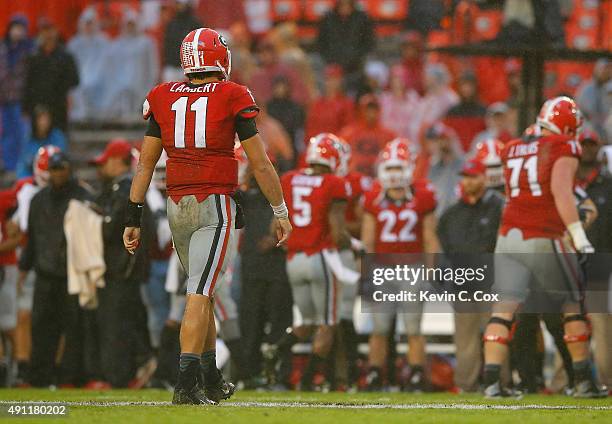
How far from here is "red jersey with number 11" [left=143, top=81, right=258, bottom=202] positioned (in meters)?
8.32

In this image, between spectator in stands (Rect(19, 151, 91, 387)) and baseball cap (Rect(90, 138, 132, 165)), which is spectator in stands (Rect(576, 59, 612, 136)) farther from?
spectator in stands (Rect(19, 151, 91, 387))

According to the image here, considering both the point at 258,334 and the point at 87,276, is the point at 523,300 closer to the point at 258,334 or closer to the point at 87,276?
the point at 258,334

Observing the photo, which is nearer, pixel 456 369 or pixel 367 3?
pixel 456 369

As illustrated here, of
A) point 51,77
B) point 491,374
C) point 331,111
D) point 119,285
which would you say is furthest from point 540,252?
point 51,77

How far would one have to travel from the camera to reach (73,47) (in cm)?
1866

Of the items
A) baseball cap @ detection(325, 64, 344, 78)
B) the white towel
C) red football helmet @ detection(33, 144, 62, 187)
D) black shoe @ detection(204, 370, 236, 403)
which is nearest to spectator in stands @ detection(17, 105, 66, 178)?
red football helmet @ detection(33, 144, 62, 187)

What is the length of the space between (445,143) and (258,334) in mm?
3718

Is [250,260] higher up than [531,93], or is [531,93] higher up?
[531,93]

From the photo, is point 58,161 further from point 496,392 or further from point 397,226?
point 496,392

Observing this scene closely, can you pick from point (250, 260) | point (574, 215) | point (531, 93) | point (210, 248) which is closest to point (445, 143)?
point (531, 93)

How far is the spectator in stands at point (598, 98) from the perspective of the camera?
1598 centimetres

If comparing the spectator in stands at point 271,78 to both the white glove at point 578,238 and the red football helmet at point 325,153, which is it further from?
the white glove at point 578,238

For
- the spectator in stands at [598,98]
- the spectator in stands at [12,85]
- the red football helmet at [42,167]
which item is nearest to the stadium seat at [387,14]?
the spectator in stands at [598,98]

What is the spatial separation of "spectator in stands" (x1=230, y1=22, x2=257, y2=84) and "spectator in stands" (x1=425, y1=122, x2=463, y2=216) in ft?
9.64
